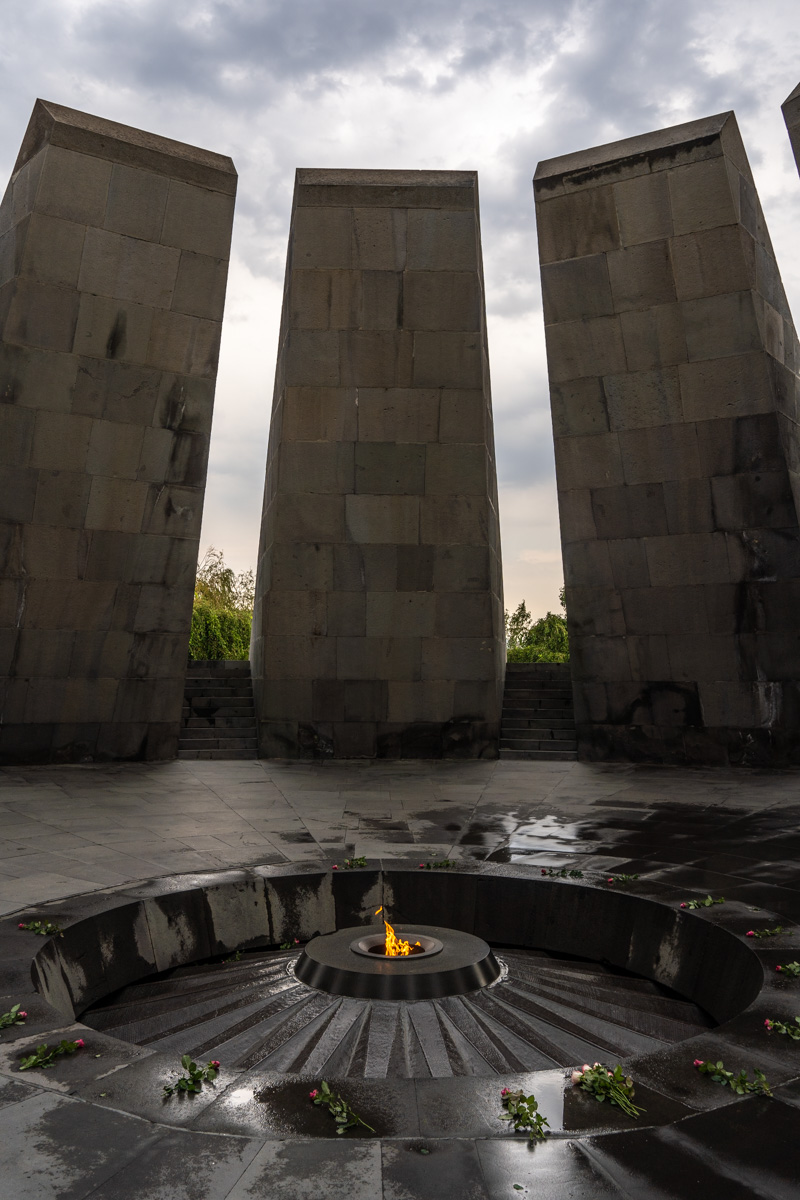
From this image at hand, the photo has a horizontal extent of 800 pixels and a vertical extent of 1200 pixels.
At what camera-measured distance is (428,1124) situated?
9.70ft

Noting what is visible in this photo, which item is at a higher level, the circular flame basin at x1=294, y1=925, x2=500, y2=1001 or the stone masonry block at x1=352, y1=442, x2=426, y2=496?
the stone masonry block at x1=352, y1=442, x2=426, y2=496

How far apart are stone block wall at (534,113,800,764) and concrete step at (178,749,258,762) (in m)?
5.78

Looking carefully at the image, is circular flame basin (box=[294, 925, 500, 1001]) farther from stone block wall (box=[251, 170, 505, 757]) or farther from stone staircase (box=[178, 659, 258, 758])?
stone staircase (box=[178, 659, 258, 758])

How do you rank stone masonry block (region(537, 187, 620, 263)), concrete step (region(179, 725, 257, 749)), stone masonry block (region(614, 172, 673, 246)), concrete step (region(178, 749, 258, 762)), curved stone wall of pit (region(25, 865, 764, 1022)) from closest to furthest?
1. curved stone wall of pit (region(25, 865, 764, 1022))
2. concrete step (region(178, 749, 258, 762))
3. concrete step (region(179, 725, 257, 749))
4. stone masonry block (region(614, 172, 673, 246))
5. stone masonry block (region(537, 187, 620, 263))

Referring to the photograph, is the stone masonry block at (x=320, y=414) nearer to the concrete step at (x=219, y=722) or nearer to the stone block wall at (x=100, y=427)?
the stone block wall at (x=100, y=427)

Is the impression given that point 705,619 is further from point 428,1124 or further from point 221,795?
point 428,1124

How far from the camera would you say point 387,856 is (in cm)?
712

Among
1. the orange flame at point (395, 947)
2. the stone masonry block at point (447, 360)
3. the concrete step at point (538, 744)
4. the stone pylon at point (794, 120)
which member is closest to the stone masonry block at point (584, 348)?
the stone masonry block at point (447, 360)

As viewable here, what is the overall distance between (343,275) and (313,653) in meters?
7.05

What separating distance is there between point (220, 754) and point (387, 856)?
729 cm

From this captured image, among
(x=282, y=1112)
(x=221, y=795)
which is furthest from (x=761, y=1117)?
(x=221, y=795)

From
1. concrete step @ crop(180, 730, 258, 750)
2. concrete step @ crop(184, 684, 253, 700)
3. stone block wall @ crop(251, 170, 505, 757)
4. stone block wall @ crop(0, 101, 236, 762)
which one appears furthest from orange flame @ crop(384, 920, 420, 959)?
concrete step @ crop(184, 684, 253, 700)

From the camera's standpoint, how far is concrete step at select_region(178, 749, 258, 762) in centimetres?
1366

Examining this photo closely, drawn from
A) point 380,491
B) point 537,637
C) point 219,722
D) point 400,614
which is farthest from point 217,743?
point 537,637
